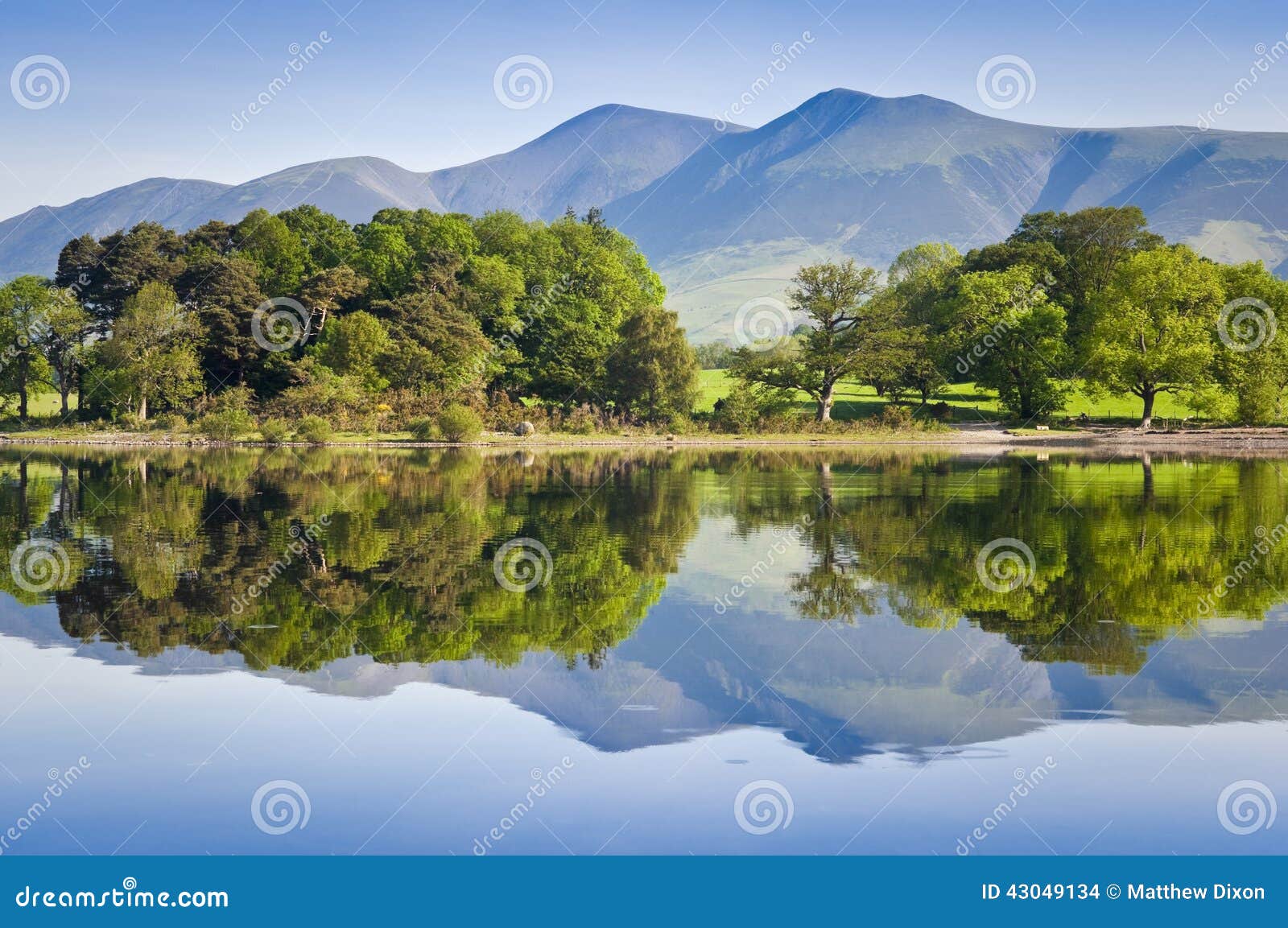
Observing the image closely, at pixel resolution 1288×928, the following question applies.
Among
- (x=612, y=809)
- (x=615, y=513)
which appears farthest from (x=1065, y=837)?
(x=615, y=513)

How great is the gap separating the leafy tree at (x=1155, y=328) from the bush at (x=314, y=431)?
4931 cm

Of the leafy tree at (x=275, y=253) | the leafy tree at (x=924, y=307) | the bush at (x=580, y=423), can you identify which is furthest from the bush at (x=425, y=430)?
the leafy tree at (x=924, y=307)

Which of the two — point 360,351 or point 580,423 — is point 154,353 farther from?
point 580,423

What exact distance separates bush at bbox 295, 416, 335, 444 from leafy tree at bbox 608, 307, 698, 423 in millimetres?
19918

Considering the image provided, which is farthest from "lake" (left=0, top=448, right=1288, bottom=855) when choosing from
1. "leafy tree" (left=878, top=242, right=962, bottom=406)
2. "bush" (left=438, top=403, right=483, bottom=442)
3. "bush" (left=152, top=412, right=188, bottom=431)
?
"leafy tree" (left=878, top=242, right=962, bottom=406)

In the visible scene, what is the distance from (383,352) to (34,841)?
213ft

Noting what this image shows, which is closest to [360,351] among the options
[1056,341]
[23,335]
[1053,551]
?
[23,335]

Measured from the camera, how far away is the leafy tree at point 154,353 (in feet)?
238

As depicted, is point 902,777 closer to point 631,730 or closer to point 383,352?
point 631,730

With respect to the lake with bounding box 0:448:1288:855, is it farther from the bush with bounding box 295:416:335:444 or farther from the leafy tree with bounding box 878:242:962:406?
the leafy tree with bounding box 878:242:962:406

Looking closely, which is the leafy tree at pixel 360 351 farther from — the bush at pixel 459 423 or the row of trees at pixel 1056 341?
the row of trees at pixel 1056 341

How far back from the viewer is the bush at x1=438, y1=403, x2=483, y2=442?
217 feet

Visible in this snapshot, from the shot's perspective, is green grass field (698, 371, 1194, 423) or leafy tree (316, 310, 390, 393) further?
green grass field (698, 371, 1194, 423)

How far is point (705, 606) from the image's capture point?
1712 cm
